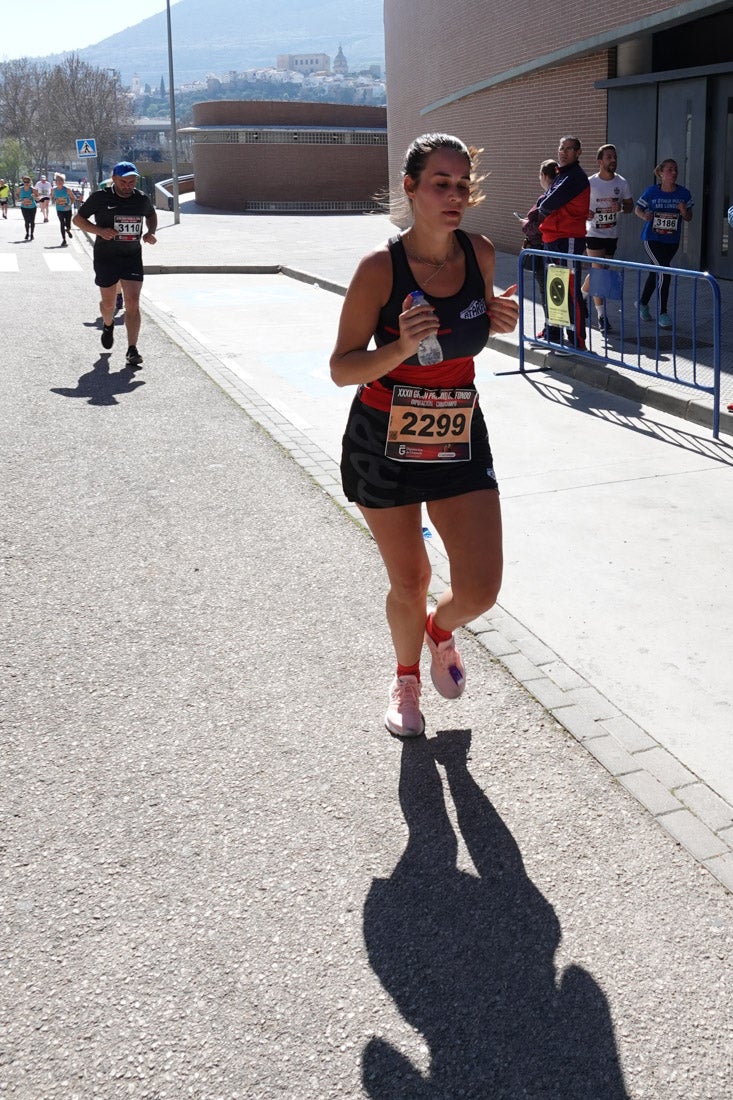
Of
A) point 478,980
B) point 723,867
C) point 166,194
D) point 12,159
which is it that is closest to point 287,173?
point 166,194

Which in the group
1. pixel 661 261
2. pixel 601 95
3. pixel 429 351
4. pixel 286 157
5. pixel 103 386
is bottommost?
pixel 103 386

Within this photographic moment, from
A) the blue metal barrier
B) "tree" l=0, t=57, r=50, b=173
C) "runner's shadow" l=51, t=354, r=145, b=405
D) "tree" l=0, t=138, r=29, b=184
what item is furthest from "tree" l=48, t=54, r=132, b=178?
the blue metal barrier

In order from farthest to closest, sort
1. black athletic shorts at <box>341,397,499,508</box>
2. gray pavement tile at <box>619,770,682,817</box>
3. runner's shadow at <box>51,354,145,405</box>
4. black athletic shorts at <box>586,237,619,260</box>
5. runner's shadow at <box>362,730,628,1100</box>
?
black athletic shorts at <box>586,237,619,260</box> < runner's shadow at <box>51,354,145,405</box> < black athletic shorts at <box>341,397,499,508</box> < gray pavement tile at <box>619,770,682,817</box> < runner's shadow at <box>362,730,628,1100</box>

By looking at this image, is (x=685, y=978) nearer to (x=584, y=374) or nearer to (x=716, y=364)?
(x=716, y=364)

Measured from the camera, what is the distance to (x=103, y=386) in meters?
11.1

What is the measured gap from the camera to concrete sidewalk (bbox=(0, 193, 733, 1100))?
270cm

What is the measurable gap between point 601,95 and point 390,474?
57.7 feet

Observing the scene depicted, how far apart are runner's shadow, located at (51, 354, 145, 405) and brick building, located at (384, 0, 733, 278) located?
8.02 meters

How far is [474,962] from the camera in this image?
118 inches

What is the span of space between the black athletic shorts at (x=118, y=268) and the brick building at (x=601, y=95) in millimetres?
7543

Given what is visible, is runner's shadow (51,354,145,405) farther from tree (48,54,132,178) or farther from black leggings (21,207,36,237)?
tree (48,54,132,178)

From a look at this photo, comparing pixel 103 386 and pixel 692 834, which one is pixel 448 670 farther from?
pixel 103 386

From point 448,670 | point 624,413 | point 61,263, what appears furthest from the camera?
point 61,263

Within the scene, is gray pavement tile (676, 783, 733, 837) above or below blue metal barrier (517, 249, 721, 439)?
below
